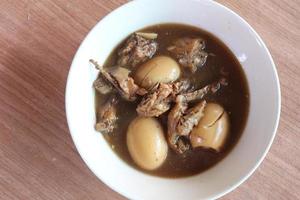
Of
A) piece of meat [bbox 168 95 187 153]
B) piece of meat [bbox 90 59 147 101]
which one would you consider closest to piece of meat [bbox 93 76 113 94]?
piece of meat [bbox 90 59 147 101]

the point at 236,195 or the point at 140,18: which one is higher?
the point at 140,18

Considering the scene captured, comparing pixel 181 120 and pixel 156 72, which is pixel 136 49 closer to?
pixel 156 72

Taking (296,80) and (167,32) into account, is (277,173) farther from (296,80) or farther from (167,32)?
(167,32)

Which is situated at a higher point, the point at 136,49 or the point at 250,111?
the point at 136,49

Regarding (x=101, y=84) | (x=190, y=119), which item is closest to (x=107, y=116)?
(x=101, y=84)

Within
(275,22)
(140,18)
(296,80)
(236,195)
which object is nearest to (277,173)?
(236,195)

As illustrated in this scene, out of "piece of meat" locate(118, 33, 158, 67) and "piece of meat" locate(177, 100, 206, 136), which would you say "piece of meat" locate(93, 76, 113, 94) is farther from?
"piece of meat" locate(177, 100, 206, 136)

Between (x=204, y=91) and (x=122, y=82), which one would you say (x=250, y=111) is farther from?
(x=122, y=82)
